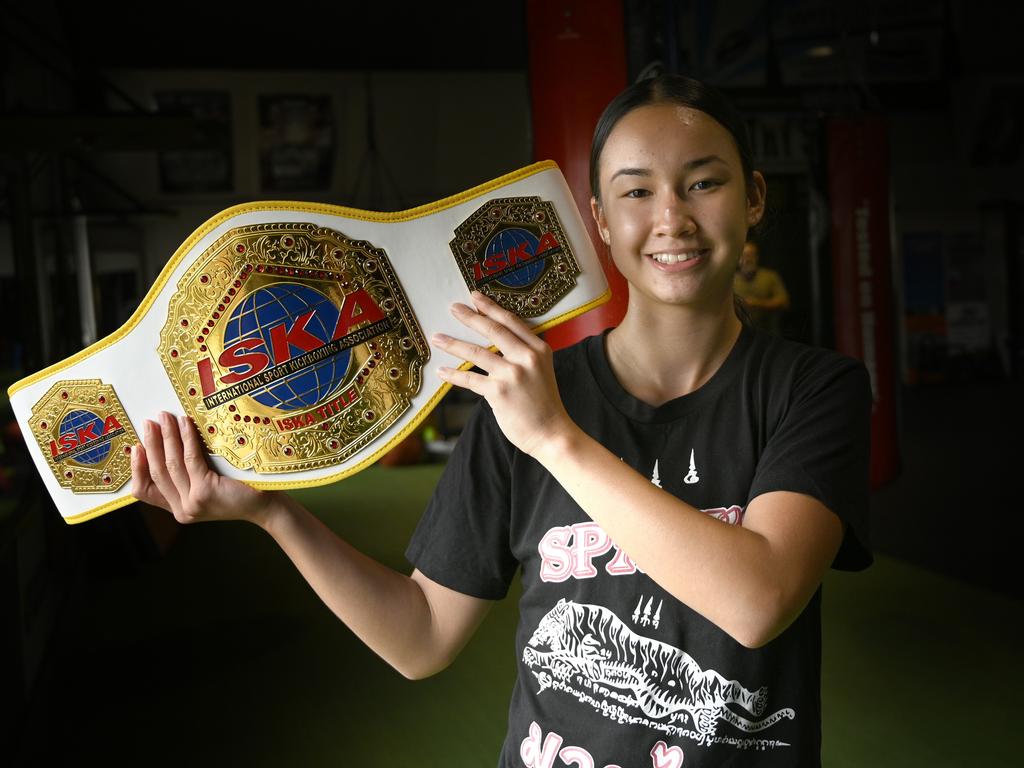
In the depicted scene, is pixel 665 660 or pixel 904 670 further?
pixel 904 670

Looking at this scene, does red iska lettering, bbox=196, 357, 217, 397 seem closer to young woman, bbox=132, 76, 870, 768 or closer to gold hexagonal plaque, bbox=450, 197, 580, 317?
young woman, bbox=132, 76, 870, 768

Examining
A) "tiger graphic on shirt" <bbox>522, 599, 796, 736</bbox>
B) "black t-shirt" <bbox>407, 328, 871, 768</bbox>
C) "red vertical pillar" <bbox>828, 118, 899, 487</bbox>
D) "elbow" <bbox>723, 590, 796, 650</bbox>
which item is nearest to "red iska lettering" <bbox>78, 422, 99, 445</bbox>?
"black t-shirt" <bbox>407, 328, 871, 768</bbox>

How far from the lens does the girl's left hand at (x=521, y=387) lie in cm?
79

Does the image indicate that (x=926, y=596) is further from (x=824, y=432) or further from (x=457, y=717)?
Answer: (x=824, y=432)

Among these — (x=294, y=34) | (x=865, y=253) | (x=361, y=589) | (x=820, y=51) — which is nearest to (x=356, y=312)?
(x=361, y=589)

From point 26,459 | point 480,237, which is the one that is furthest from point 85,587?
point 480,237

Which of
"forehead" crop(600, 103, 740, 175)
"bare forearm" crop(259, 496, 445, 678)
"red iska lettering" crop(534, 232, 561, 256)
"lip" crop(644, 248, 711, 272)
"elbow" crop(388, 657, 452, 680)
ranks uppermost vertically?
"forehead" crop(600, 103, 740, 175)

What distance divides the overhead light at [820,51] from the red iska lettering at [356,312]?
8.52m

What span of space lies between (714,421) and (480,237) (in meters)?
0.28

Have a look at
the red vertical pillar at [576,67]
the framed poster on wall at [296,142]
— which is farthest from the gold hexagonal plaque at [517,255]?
the framed poster on wall at [296,142]

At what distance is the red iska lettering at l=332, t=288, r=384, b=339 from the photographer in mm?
940

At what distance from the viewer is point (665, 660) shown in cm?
87

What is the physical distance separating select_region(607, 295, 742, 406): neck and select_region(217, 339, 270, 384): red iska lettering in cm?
34

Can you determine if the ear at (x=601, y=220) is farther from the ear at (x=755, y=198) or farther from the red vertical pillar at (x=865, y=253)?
the red vertical pillar at (x=865, y=253)
